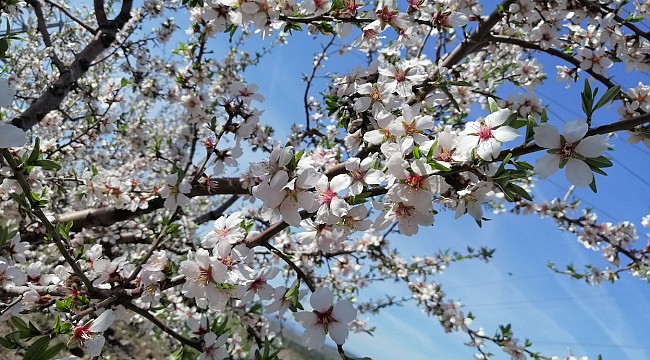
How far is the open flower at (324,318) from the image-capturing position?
1.22 m

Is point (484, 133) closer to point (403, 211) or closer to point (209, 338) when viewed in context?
point (403, 211)

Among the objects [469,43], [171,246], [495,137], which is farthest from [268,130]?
[495,137]

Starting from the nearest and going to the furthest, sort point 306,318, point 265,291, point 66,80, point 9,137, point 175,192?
point 9,137 → point 306,318 → point 265,291 → point 175,192 → point 66,80

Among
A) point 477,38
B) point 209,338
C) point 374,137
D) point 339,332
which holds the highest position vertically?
point 477,38

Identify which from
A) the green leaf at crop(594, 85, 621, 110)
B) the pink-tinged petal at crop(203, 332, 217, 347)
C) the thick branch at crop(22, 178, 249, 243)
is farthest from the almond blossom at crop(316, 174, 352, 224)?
the thick branch at crop(22, 178, 249, 243)

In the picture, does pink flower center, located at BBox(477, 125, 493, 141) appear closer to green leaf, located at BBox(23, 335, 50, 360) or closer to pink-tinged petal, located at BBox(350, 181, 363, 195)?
pink-tinged petal, located at BBox(350, 181, 363, 195)

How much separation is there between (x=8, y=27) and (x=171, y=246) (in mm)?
2785

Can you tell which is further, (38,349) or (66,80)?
(66,80)

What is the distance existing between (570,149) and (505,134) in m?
0.18

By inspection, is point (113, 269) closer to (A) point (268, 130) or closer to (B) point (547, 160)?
(B) point (547, 160)

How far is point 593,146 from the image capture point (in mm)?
915

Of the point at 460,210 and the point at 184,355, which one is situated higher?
A: the point at 460,210

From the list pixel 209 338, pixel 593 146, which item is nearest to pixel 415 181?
pixel 593 146

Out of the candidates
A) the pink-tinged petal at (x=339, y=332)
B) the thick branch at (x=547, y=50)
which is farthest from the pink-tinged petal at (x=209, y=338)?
the thick branch at (x=547, y=50)
